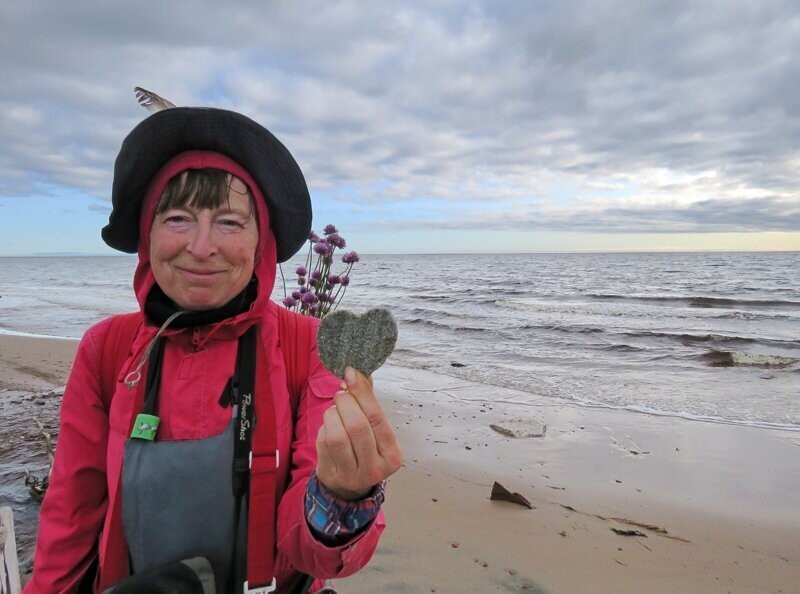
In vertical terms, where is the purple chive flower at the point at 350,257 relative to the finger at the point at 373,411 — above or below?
above

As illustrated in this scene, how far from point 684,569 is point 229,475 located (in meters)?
4.00

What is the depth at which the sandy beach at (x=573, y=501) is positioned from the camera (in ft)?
12.8

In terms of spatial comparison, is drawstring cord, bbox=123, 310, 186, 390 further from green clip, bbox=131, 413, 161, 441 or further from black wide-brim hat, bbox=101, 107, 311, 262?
black wide-brim hat, bbox=101, 107, 311, 262

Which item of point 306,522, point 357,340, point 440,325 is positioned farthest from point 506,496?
point 440,325

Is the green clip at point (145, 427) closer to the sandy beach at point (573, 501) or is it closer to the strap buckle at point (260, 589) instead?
the strap buckle at point (260, 589)

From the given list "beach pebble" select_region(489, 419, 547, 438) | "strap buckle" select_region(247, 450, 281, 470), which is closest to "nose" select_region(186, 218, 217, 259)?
"strap buckle" select_region(247, 450, 281, 470)

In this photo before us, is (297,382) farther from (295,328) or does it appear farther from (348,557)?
(348,557)

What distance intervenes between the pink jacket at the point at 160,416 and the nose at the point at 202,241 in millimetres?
204

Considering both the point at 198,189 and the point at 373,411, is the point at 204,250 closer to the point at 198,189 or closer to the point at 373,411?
the point at 198,189

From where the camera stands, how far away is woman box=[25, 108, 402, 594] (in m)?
1.62

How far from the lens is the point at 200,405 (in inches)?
68.7

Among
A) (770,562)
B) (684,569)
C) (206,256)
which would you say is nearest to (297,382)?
(206,256)

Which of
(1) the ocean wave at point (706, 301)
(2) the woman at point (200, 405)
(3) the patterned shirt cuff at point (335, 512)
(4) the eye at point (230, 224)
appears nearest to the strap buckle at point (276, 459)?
(2) the woman at point (200, 405)

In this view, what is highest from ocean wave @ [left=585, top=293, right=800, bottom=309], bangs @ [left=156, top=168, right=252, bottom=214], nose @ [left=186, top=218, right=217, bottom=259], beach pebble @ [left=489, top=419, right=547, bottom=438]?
bangs @ [left=156, top=168, right=252, bottom=214]
